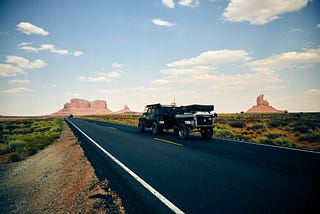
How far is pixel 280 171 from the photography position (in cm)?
645

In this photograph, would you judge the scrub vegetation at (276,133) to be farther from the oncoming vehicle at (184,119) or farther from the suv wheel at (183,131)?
the suv wheel at (183,131)

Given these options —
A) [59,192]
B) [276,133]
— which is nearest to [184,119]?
[59,192]

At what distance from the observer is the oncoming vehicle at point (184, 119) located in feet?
44.2

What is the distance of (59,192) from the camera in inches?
235

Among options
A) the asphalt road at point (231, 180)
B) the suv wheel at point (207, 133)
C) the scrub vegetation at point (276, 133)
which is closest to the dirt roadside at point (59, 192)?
the asphalt road at point (231, 180)

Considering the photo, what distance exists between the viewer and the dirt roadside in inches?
185

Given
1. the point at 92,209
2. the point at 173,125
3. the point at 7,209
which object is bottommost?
the point at 7,209

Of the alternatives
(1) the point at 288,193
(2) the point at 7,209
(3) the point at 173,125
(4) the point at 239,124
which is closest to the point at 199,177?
(1) the point at 288,193

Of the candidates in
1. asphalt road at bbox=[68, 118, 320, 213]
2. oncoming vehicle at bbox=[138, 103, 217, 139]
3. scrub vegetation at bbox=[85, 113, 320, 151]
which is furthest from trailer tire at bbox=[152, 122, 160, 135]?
asphalt road at bbox=[68, 118, 320, 213]

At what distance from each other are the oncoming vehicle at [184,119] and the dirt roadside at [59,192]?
21.3 feet

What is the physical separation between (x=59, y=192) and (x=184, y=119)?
29.6 ft

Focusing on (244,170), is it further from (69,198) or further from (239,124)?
(239,124)

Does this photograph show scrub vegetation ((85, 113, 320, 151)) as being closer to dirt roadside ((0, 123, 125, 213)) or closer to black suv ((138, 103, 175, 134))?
black suv ((138, 103, 175, 134))

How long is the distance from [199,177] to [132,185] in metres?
1.76
